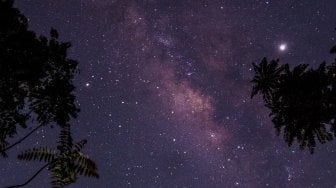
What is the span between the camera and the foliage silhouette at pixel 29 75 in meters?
9.25

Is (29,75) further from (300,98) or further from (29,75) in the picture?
(300,98)

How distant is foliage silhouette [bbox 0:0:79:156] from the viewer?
9.25 meters

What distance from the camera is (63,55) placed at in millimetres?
11031

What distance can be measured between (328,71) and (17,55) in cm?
1057

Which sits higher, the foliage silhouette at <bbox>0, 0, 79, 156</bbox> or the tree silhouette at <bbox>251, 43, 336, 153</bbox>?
the tree silhouette at <bbox>251, 43, 336, 153</bbox>

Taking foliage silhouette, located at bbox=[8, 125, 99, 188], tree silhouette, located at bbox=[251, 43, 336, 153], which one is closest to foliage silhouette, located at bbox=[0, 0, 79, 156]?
foliage silhouette, located at bbox=[8, 125, 99, 188]

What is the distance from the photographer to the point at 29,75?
10203 mm

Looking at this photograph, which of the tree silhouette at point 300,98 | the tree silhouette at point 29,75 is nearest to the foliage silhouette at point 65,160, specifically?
the tree silhouette at point 29,75

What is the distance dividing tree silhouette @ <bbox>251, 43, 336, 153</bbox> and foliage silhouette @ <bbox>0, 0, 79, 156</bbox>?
26.1 ft

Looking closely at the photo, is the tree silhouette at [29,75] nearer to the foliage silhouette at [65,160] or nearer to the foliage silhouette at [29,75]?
the foliage silhouette at [29,75]

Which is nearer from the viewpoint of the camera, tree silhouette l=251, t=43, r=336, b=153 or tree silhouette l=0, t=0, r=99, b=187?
tree silhouette l=0, t=0, r=99, b=187

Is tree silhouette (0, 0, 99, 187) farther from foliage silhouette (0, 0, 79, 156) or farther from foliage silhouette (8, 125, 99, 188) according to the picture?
foliage silhouette (8, 125, 99, 188)

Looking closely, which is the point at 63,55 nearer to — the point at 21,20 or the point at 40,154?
the point at 21,20

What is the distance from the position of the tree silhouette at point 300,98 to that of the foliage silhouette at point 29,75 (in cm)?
794
